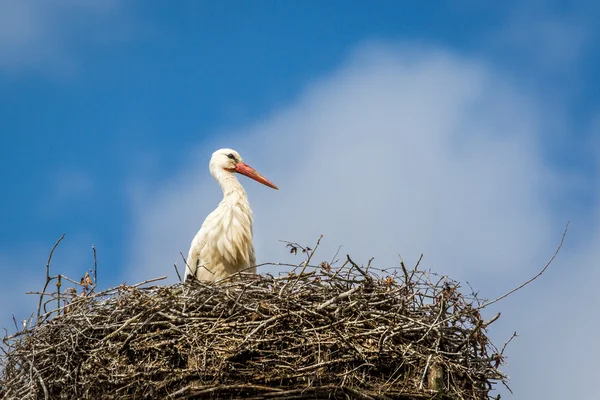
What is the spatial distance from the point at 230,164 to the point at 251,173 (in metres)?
0.21

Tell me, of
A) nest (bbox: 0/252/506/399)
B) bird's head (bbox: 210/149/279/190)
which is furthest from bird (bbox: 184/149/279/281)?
nest (bbox: 0/252/506/399)

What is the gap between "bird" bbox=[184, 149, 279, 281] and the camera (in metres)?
6.62

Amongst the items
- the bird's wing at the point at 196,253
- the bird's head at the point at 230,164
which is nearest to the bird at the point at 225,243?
the bird's wing at the point at 196,253

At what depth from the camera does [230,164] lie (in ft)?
24.4

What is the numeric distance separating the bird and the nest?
1.17 meters


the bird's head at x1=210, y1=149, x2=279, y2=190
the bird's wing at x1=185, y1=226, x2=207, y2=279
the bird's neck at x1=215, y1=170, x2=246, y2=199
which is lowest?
the bird's wing at x1=185, y1=226, x2=207, y2=279

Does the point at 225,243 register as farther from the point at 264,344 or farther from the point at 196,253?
the point at 264,344

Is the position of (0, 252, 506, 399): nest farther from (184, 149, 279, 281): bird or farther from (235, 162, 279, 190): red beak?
(235, 162, 279, 190): red beak

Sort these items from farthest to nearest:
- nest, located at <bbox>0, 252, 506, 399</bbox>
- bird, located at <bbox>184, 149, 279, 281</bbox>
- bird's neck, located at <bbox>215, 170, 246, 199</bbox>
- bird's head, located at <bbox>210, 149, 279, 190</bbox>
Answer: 1. bird's head, located at <bbox>210, 149, 279, 190</bbox>
2. bird's neck, located at <bbox>215, 170, 246, 199</bbox>
3. bird, located at <bbox>184, 149, 279, 281</bbox>
4. nest, located at <bbox>0, 252, 506, 399</bbox>

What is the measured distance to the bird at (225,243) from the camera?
662cm

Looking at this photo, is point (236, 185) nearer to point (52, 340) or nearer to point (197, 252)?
point (197, 252)

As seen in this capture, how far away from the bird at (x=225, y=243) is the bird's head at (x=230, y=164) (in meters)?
0.34

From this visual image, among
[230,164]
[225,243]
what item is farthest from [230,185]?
[225,243]

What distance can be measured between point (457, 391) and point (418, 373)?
253 millimetres
